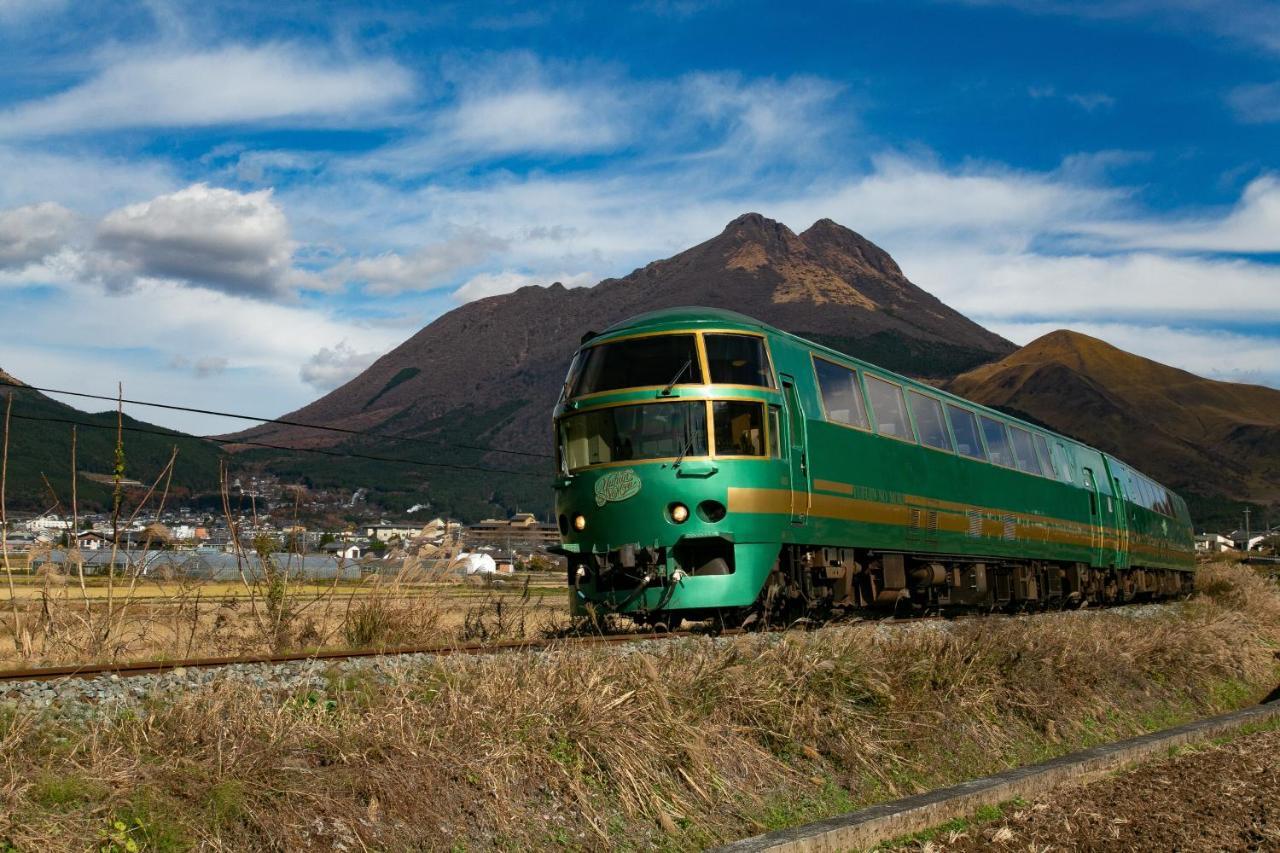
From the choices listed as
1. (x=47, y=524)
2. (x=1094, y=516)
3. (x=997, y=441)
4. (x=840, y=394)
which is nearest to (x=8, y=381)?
(x=47, y=524)

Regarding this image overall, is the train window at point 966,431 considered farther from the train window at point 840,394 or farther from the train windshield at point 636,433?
the train windshield at point 636,433

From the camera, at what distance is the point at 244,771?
205 inches

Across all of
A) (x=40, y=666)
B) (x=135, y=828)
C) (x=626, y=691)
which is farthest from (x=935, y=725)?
(x=40, y=666)

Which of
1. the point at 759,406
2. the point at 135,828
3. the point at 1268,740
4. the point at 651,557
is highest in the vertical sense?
the point at 759,406

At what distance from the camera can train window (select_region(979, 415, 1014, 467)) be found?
19.7 m

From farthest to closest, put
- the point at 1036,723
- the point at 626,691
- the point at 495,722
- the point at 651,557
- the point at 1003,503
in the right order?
1. the point at 1003,503
2. the point at 651,557
3. the point at 1036,723
4. the point at 626,691
5. the point at 495,722

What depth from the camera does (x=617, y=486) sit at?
41.9 feet

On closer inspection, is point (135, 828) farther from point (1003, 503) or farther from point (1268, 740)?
point (1003, 503)

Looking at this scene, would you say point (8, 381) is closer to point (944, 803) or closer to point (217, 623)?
point (217, 623)

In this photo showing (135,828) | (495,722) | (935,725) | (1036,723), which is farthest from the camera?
(1036,723)

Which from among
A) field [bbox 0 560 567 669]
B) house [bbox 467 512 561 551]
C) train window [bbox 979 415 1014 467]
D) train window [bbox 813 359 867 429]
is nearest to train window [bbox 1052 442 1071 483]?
train window [bbox 979 415 1014 467]

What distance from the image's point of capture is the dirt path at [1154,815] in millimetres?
6348

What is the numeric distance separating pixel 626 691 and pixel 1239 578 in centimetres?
2895

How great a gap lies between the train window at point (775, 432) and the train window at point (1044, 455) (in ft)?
35.0
